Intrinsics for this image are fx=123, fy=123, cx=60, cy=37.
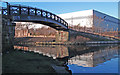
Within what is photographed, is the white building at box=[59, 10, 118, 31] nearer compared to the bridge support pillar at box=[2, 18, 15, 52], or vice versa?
the bridge support pillar at box=[2, 18, 15, 52]

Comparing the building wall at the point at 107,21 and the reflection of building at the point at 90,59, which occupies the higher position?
the building wall at the point at 107,21

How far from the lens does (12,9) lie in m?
19.7

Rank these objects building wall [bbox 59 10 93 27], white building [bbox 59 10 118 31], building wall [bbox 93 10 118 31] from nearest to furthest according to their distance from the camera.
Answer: white building [bbox 59 10 118 31] → building wall [bbox 59 10 93 27] → building wall [bbox 93 10 118 31]

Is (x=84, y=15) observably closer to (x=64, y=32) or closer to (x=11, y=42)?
(x=64, y=32)

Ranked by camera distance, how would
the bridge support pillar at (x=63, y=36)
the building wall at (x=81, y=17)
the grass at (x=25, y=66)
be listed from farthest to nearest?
the building wall at (x=81, y=17)
the bridge support pillar at (x=63, y=36)
the grass at (x=25, y=66)

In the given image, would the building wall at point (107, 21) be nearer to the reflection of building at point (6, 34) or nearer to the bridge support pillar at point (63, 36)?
the bridge support pillar at point (63, 36)

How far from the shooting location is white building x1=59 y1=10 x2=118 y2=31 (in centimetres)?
7594

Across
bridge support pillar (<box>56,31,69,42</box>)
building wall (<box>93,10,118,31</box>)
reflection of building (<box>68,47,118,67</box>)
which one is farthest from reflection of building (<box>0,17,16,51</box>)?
building wall (<box>93,10,118,31</box>)

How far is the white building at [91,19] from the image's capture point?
7594cm

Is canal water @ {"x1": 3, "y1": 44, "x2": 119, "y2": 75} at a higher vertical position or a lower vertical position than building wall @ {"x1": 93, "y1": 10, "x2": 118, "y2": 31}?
lower

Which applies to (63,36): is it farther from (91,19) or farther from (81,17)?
(81,17)

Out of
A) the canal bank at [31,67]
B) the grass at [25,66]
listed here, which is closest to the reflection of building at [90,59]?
the canal bank at [31,67]

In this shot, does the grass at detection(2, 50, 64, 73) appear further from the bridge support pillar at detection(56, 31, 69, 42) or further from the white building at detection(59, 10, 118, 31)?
the white building at detection(59, 10, 118, 31)

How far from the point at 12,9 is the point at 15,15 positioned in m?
1.20
